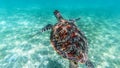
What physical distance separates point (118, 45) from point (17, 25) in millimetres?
8677

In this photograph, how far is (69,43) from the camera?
6.81 metres

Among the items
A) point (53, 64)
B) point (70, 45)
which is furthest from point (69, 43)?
point (53, 64)

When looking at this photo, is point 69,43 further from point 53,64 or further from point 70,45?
point 53,64

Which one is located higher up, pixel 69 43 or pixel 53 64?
pixel 69 43

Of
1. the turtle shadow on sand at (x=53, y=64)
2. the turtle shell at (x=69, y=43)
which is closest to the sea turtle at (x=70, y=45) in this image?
the turtle shell at (x=69, y=43)

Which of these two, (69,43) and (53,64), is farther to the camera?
(53,64)

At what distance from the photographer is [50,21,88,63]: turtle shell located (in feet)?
21.4

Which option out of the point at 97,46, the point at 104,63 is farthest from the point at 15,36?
the point at 104,63

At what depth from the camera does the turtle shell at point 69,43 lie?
652cm

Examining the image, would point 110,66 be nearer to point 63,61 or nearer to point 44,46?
point 63,61

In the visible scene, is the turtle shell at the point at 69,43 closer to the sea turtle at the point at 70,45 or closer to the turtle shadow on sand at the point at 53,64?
the sea turtle at the point at 70,45

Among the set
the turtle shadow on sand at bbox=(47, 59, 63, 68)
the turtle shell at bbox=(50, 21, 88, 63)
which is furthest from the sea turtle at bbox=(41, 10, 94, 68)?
the turtle shadow on sand at bbox=(47, 59, 63, 68)

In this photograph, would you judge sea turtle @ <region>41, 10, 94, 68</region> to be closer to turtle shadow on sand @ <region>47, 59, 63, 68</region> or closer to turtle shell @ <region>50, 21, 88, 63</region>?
turtle shell @ <region>50, 21, 88, 63</region>

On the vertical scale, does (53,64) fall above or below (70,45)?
below
